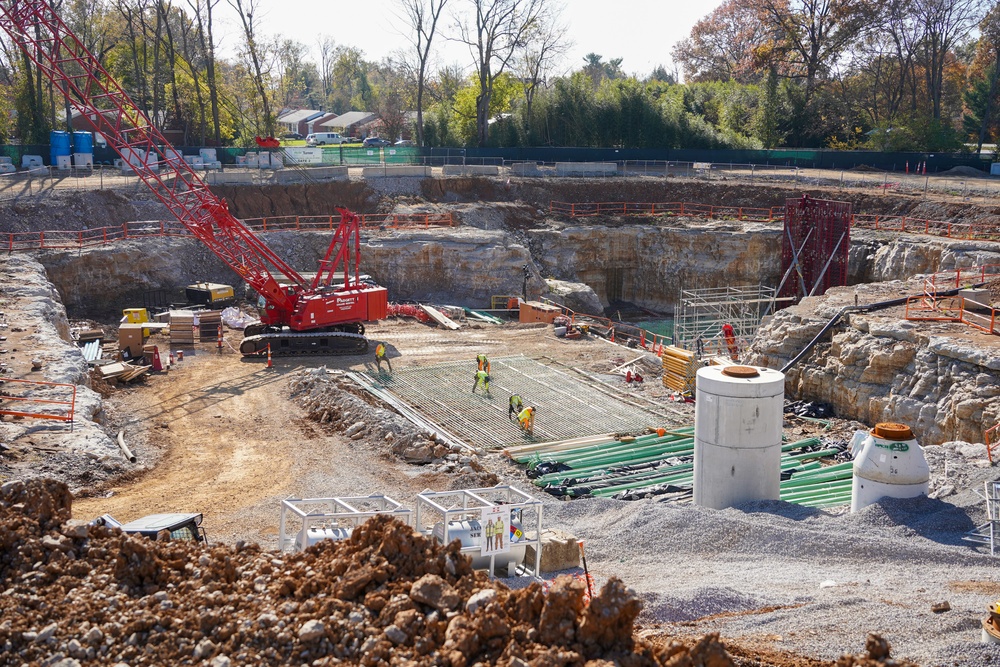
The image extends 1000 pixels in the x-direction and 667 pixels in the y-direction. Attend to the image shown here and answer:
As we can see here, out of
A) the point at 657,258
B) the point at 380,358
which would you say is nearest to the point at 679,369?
the point at 380,358

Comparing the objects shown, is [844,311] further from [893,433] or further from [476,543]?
[476,543]

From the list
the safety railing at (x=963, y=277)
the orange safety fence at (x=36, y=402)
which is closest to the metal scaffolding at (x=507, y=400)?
the orange safety fence at (x=36, y=402)

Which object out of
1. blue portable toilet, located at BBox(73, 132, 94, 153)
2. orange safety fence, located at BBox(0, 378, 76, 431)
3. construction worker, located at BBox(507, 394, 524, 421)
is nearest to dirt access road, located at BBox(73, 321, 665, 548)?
orange safety fence, located at BBox(0, 378, 76, 431)

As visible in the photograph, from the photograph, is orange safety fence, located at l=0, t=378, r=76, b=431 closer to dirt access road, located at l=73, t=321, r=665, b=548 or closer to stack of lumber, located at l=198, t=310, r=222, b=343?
dirt access road, located at l=73, t=321, r=665, b=548

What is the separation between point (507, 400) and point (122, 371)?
10855mm

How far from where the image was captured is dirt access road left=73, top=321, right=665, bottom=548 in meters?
18.3

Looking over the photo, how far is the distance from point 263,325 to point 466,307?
1092 centimetres

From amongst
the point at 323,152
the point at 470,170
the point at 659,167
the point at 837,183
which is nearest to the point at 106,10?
the point at 323,152

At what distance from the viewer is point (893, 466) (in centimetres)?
1577

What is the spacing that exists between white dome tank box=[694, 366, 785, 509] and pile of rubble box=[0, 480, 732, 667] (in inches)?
334

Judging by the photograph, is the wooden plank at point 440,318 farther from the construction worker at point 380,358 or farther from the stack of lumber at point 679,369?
the stack of lumber at point 679,369

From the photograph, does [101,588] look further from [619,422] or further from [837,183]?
[837,183]

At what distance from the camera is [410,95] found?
9238cm

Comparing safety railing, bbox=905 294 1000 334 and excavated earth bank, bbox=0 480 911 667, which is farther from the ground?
excavated earth bank, bbox=0 480 911 667
